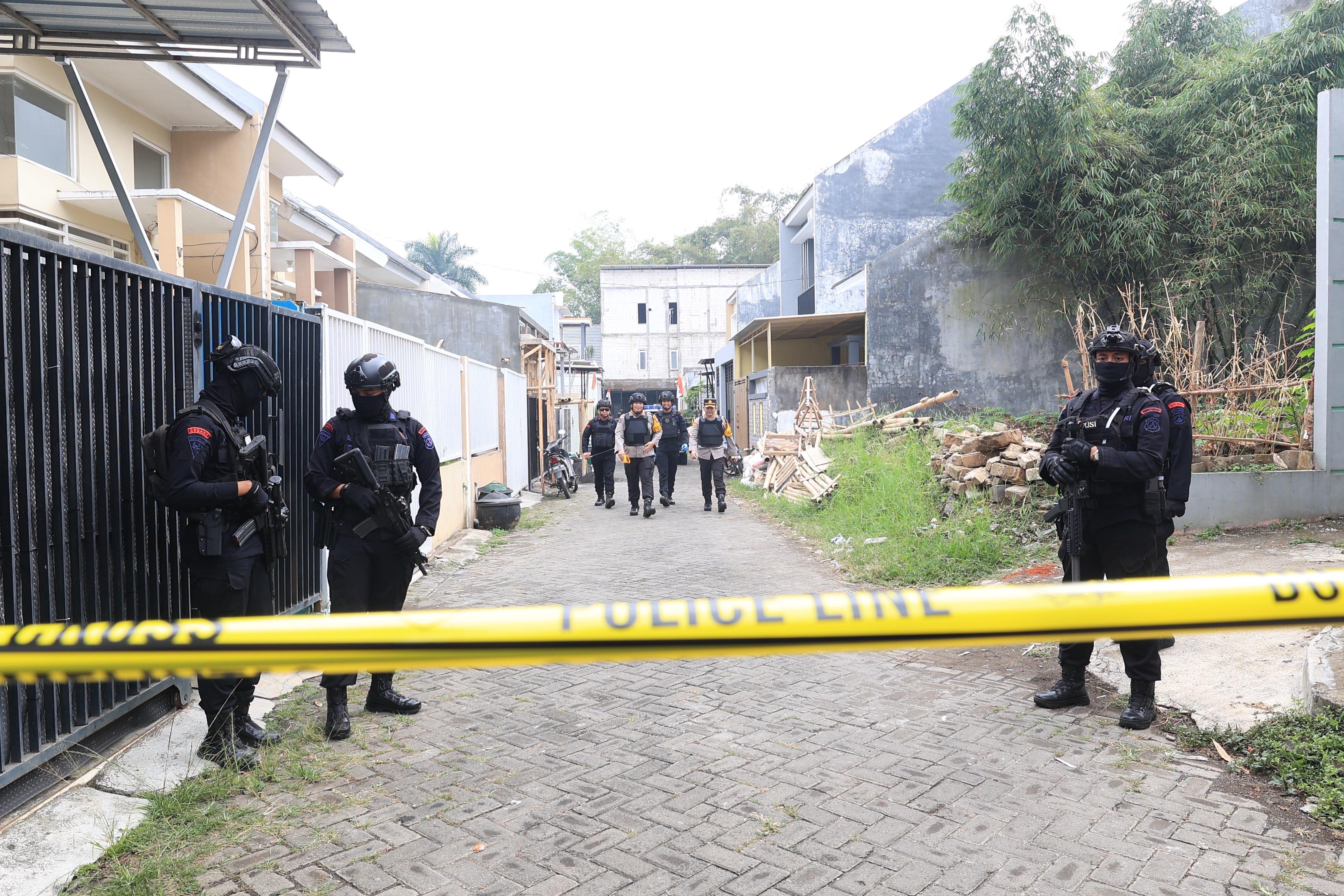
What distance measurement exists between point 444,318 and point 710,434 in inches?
350

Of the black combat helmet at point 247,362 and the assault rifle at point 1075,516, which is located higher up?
the black combat helmet at point 247,362

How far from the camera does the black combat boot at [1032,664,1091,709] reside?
15.0 feet

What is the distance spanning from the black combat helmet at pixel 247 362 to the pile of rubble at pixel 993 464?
7387 mm

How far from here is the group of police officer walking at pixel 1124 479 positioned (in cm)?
432

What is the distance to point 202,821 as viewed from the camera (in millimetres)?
3383

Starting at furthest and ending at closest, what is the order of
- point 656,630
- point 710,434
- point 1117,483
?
1. point 710,434
2. point 1117,483
3. point 656,630

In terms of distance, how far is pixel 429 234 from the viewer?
5459 cm

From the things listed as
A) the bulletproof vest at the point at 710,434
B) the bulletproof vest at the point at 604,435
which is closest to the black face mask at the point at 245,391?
the bulletproof vest at the point at 710,434

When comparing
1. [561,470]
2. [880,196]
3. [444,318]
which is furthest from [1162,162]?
[444,318]

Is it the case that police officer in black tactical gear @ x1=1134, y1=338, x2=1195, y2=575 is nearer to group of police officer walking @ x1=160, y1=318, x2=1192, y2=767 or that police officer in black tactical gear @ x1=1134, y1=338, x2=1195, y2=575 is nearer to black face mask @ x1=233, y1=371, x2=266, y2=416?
group of police officer walking @ x1=160, y1=318, x2=1192, y2=767

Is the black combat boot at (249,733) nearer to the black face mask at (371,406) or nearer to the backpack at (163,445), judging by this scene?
the backpack at (163,445)

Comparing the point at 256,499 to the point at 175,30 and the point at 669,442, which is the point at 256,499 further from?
the point at 669,442

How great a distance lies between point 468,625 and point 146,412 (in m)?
3.76

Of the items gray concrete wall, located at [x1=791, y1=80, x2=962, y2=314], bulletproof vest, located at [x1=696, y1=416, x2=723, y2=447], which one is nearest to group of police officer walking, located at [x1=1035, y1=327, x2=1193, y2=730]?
bulletproof vest, located at [x1=696, y1=416, x2=723, y2=447]
